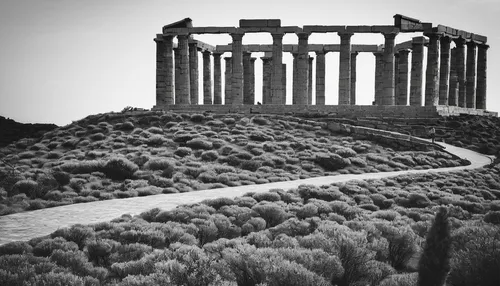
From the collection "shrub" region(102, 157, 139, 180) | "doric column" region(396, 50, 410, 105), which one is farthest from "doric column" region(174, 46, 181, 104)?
"shrub" region(102, 157, 139, 180)

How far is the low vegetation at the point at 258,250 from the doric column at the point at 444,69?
3920 cm

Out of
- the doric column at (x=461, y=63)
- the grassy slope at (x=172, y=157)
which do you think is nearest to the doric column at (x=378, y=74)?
the doric column at (x=461, y=63)

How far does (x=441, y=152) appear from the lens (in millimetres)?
32938

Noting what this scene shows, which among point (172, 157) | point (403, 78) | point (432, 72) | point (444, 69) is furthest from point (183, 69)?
point (444, 69)

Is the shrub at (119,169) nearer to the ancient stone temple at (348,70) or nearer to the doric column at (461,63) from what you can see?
the ancient stone temple at (348,70)

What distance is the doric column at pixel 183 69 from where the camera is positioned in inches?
1898

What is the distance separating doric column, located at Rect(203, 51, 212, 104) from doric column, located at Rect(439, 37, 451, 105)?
29.1 metres

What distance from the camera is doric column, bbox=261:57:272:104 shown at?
63031 mm

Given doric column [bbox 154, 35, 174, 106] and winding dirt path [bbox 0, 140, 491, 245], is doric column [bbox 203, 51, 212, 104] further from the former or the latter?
winding dirt path [bbox 0, 140, 491, 245]

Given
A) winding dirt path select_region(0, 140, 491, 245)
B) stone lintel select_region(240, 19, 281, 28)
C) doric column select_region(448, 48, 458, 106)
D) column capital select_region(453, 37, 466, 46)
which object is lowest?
winding dirt path select_region(0, 140, 491, 245)

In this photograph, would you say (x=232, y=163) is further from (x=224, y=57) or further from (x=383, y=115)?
(x=224, y=57)

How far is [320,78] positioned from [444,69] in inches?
578

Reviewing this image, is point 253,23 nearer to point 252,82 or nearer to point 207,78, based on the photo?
point 207,78

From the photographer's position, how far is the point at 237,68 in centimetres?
4784
